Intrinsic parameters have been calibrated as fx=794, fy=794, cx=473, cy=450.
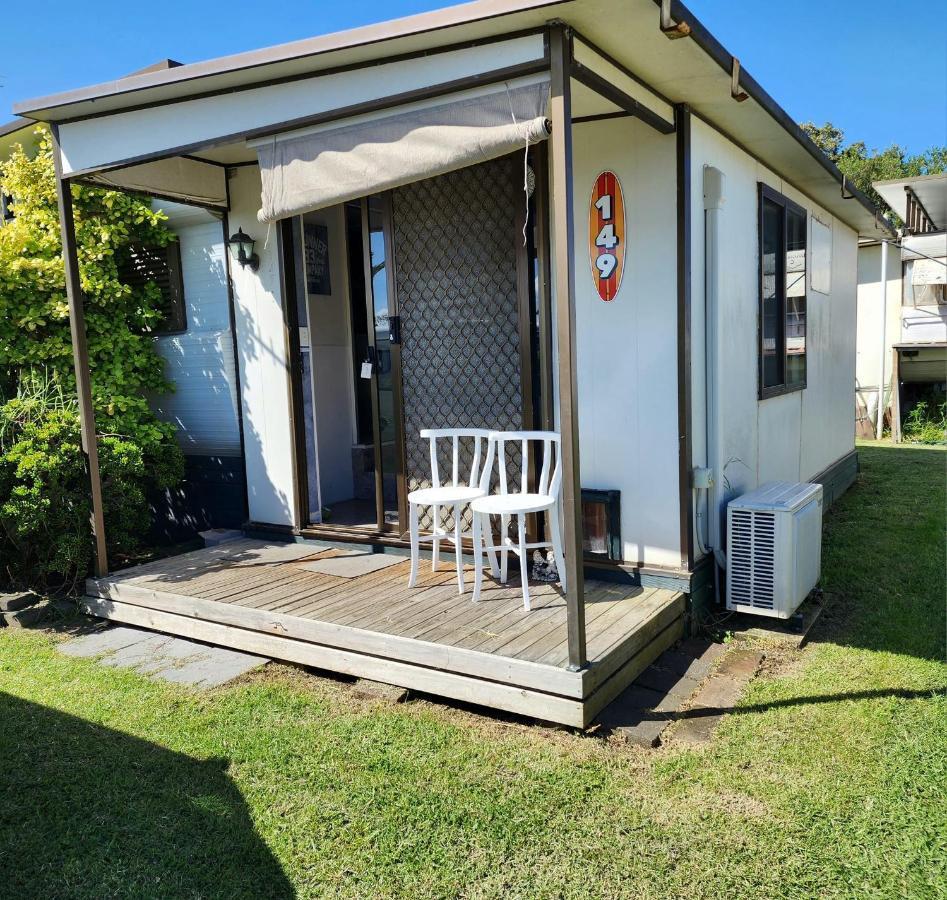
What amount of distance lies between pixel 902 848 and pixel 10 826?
2771mm

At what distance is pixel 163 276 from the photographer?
19.4 feet

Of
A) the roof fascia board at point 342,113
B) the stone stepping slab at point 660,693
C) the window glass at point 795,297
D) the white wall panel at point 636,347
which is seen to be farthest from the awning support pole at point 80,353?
the window glass at point 795,297

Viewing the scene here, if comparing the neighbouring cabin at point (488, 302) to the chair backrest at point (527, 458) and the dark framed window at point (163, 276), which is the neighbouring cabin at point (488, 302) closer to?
the chair backrest at point (527, 458)

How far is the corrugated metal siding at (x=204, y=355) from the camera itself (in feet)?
18.4

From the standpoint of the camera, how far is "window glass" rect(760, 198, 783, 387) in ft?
16.8

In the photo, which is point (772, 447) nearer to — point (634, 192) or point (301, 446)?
point (634, 192)

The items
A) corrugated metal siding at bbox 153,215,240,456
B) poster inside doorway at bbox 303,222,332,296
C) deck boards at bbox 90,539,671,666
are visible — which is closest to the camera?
deck boards at bbox 90,539,671,666

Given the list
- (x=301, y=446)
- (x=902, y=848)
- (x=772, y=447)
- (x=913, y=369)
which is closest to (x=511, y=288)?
(x=301, y=446)

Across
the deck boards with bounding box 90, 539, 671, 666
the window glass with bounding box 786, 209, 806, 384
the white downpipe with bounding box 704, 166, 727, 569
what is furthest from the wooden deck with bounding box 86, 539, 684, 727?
the window glass with bounding box 786, 209, 806, 384

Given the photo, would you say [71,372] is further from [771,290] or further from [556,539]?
[771,290]

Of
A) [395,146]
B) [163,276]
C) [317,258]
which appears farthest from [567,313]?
[163,276]

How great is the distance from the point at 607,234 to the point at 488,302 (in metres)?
0.73

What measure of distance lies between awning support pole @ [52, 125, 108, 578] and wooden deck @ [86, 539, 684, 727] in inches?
11.9

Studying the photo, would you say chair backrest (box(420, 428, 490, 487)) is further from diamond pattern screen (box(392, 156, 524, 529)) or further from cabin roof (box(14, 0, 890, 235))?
cabin roof (box(14, 0, 890, 235))
